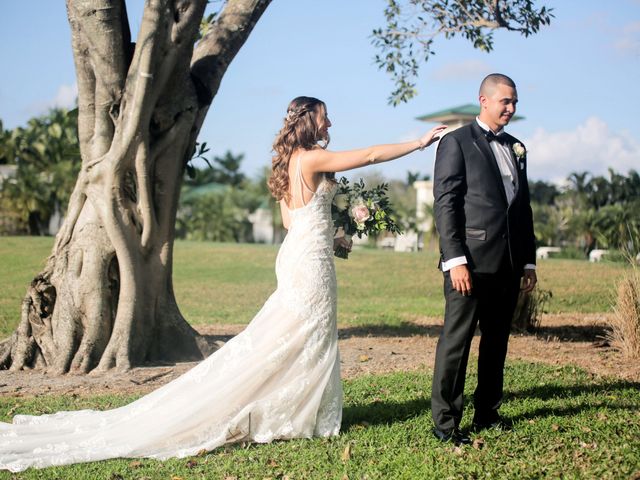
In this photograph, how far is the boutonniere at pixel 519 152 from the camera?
5582 millimetres

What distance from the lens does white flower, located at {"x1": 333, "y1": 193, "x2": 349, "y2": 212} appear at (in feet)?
22.9

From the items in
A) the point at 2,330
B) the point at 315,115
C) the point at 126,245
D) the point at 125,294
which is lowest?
the point at 2,330

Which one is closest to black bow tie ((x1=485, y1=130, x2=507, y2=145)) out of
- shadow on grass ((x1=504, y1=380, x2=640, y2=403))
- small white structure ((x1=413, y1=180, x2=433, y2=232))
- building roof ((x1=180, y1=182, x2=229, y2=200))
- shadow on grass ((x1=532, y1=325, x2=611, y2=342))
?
shadow on grass ((x1=504, y1=380, x2=640, y2=403))

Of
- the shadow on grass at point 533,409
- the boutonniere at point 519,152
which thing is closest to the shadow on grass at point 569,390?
the shadow on grass at point 533,409

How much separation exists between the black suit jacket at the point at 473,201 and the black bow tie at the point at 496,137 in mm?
75

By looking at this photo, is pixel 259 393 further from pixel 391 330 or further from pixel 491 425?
pixel 391 330

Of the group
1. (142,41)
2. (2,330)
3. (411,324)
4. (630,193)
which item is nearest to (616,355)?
(411,324)

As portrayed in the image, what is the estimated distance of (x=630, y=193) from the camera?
33.2 m

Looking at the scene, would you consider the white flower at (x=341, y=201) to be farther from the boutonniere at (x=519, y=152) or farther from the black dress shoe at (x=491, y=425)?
the black dress shoe at (x=491, y=425)

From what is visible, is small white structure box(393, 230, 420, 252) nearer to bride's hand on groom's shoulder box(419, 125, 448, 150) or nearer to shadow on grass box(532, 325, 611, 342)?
shadow on grass box(532, 325, 611, 342)

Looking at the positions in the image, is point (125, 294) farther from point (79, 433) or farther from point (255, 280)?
point (255, 280)

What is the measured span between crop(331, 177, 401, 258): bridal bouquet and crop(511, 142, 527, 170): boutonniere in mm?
1430

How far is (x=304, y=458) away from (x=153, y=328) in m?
4.31

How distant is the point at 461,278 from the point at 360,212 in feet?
5.02
